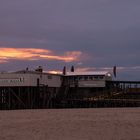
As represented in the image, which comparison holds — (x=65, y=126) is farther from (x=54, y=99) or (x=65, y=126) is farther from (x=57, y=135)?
(x=54, y=99)

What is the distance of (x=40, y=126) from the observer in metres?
26.0

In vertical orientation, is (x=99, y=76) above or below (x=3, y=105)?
above

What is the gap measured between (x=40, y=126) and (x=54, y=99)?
4000 cm

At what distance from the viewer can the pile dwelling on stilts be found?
62.3 m

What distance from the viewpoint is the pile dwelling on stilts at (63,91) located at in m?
62.3

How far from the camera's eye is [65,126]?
25.6 metres

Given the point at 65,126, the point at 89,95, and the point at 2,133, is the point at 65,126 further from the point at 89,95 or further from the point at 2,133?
the point at 89,95

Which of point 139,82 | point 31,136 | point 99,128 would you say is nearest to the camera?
point 31,136

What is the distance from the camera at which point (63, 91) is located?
230ft

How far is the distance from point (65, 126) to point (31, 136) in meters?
4.28

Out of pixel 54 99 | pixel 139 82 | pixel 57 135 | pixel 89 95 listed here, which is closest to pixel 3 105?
pixel 54 99

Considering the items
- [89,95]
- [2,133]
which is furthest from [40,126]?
[89,95]

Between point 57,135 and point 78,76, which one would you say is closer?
point 57,135

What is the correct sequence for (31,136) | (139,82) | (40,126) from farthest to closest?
(139,82), (40,126), (31,136)
